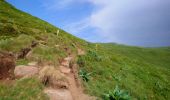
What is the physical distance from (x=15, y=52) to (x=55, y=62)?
4.13 m

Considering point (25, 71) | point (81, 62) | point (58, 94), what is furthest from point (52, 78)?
point (81, 62)

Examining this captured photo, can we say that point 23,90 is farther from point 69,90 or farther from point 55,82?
point 69,90

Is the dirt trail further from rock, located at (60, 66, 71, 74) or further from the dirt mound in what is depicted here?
the dirt mound

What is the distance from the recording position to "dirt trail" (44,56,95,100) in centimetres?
1828

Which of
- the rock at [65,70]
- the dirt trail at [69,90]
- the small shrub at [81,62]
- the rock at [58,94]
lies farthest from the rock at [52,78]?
the small shrub at [81,62]

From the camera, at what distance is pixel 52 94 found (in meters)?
18.2

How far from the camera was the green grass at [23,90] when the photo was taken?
57.0 feet

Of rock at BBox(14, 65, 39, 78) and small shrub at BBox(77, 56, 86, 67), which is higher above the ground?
small shrub at BBox(77, 56, 86, 67)

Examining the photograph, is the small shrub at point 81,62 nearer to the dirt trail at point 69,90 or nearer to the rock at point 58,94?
the dirt trail at point 69,90

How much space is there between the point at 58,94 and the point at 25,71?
13.3 feet

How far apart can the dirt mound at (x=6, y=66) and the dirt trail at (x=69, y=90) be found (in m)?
3.80

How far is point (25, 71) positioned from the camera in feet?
68.1

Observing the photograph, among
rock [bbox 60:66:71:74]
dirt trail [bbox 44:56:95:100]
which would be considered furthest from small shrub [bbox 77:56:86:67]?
rock [bbox 60:66:71:74]

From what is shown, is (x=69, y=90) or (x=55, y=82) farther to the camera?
(x=69, y=90)
